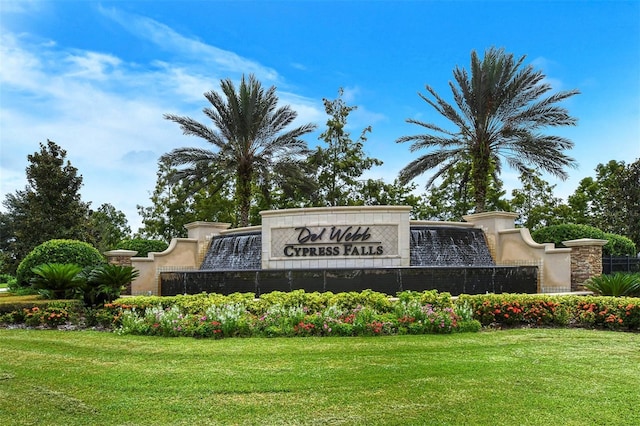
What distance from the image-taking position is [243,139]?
26156 mm

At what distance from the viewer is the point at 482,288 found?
15008 millimetres

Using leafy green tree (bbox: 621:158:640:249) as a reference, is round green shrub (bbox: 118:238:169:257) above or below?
below

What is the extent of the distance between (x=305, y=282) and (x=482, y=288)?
5.03m

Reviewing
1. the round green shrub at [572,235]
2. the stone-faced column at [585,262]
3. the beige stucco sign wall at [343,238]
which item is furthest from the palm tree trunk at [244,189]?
the stone-faced column at [585,262]

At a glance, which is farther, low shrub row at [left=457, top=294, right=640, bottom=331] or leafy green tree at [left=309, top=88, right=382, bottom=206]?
leafy green tree at [left=309, top=88, right=382, bottom=206]

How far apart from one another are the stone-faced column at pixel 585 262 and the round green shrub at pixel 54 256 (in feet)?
48.5

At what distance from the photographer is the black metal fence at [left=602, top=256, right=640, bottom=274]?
20.0 m

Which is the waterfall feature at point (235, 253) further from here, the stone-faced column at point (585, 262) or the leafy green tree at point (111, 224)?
the leafy green tree at point (111, 224)

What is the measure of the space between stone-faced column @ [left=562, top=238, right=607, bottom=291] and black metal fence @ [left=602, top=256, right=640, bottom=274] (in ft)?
10.8

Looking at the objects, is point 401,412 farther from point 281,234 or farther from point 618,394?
point 281,234

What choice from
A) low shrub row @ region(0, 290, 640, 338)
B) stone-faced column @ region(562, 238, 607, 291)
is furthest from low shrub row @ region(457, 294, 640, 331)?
stone-faced column @ region(562, 238, 607, 291)

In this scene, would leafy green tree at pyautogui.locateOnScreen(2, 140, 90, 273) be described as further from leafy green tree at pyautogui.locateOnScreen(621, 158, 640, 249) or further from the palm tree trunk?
leafy green tree at pyautogui.locateOnScreen(621, 158, 640, 249)

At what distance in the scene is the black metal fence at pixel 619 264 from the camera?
20031mm

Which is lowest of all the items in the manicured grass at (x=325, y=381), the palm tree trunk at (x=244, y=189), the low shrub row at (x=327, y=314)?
the manicured grass at (x=325, y=381)
